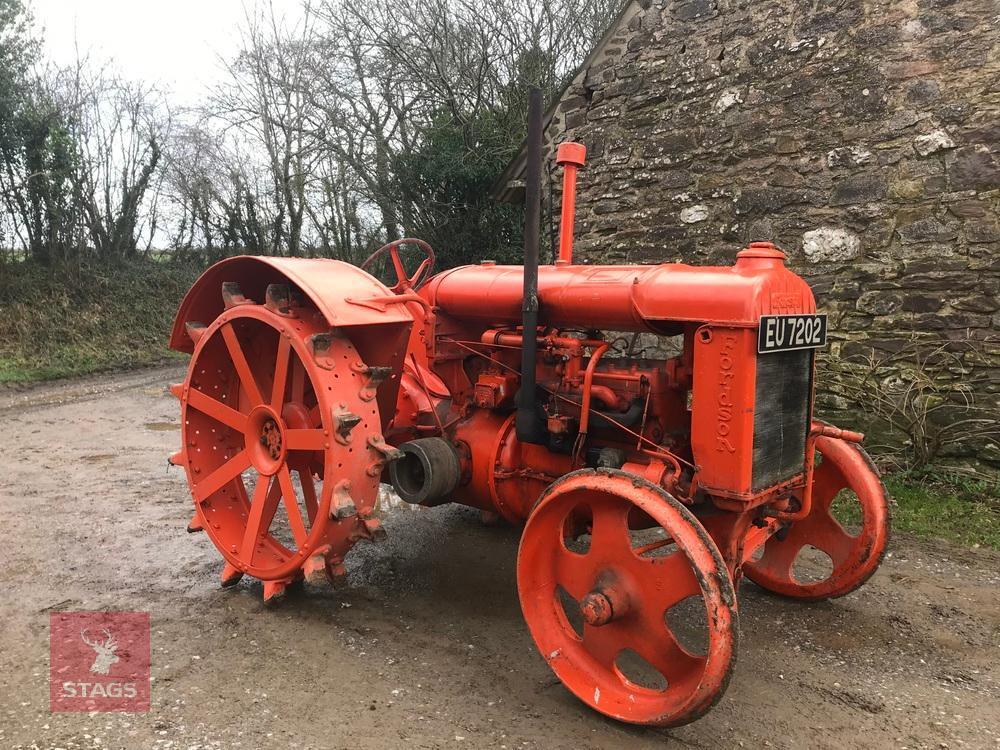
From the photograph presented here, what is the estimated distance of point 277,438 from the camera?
2.92 m

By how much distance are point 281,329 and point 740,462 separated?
162cm

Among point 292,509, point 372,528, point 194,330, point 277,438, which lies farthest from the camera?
point 194,330

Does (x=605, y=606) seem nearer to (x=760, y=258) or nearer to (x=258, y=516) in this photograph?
(x=760, y=258)

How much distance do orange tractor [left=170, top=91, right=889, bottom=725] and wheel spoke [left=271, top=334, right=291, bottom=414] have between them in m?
0.03

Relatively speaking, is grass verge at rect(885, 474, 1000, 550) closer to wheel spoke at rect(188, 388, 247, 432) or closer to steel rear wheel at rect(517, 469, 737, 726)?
steel rear wheel at rect(517, 469, 737, 726)

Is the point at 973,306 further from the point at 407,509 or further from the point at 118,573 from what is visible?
the point at 118,573

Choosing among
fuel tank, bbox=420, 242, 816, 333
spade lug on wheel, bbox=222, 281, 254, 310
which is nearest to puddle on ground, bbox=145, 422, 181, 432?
spade lug on wheel, bbox=222, 281, 254, 310

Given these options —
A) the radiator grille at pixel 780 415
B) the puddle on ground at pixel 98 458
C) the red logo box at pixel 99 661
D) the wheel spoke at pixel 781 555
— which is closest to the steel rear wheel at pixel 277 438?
the red logo box at pixel 99 661

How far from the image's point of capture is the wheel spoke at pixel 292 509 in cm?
272

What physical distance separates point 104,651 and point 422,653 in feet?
3.62

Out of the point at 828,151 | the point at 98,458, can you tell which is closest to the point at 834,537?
the point at 828,151

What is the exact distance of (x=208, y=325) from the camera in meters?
3.30

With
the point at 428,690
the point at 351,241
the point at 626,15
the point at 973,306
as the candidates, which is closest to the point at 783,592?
the point at 428,690

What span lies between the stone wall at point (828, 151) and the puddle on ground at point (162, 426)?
13.0 ft
